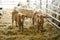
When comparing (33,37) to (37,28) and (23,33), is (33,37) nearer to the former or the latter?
(23,33)

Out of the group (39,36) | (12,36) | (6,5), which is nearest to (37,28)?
(39,36)

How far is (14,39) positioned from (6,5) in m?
7.55

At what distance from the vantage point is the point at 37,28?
5590 millimetres

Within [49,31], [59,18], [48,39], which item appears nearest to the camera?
[48,39]

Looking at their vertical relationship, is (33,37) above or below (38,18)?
below

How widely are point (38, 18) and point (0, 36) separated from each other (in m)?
1.44

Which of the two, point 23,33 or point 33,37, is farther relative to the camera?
point 23,33

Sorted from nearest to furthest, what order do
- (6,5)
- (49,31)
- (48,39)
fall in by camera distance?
(48,39), (49,31), (6,5)

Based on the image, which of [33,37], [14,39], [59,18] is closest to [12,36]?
[14,39]

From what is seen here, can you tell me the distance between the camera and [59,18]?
5.88 m

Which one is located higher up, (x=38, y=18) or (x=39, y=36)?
(x=38, y=18)

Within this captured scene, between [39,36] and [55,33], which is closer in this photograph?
[39,36]

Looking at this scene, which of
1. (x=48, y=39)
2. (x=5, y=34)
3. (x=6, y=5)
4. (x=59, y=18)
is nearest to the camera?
(x=48, y=39)

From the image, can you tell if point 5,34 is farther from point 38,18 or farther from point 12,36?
point 38,18
